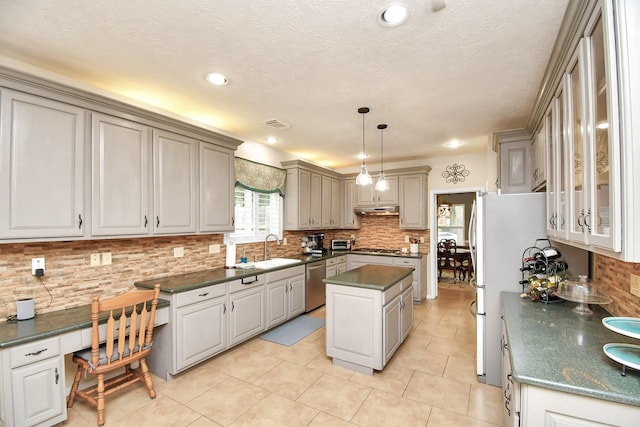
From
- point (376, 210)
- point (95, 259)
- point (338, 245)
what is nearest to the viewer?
point (95, 259)

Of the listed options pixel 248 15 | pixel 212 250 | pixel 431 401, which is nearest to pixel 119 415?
pixel 212 250

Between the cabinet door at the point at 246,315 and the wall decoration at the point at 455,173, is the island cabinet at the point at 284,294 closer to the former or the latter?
the cabinet door at the point at 246,315

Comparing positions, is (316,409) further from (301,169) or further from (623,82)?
(301,169)

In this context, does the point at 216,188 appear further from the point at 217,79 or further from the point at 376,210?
the point at 376,210

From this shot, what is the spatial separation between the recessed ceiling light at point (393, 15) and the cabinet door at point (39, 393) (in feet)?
9.89

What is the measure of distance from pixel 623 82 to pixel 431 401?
2.37 meters

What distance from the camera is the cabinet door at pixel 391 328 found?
2741mm

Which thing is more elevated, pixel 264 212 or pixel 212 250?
pixel 264 212

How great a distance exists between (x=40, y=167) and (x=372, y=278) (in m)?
2.84

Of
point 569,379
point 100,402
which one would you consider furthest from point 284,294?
point 569,379

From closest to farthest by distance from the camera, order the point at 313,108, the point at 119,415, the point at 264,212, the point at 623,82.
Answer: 1. the point at 623,82
2. the point at 119,415
3. the point at 313,108
4. the point at 264,212

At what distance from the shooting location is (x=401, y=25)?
1769 millimetres

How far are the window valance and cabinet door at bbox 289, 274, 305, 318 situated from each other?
141cm

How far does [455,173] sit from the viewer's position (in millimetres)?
5227
